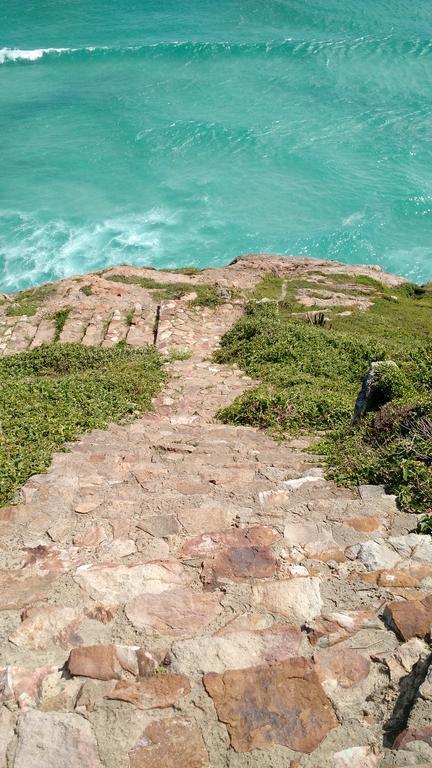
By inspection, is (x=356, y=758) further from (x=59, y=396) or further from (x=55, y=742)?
(x=59, y=396)

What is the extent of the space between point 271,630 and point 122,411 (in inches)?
226

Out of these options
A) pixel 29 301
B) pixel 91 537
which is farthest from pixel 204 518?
pixel 29 301

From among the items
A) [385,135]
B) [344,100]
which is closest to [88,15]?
[344,100]

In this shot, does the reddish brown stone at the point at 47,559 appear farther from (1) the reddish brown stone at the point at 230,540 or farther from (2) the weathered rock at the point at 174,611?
(1) the reddish brown stone at the point at 230,540

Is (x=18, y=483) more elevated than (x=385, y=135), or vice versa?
(x=18, y=483)

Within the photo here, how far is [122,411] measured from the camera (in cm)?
964

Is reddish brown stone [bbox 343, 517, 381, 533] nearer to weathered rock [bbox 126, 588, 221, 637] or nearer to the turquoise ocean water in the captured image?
weathered rock [bbox 126, 588, 221, 637]

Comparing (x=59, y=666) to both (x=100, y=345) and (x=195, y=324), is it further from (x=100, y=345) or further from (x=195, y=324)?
(x=195, y=324)

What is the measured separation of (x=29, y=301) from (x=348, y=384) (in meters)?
8.61

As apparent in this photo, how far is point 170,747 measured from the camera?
11.6 feet

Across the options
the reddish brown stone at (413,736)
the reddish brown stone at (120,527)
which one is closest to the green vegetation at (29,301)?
the reddish brown stone at (120,527)

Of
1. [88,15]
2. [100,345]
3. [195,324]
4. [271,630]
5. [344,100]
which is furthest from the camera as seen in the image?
[88,15]

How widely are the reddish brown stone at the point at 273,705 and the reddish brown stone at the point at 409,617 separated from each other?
65 centimetres

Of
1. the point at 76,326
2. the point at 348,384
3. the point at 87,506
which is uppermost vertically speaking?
the point at 87,506
